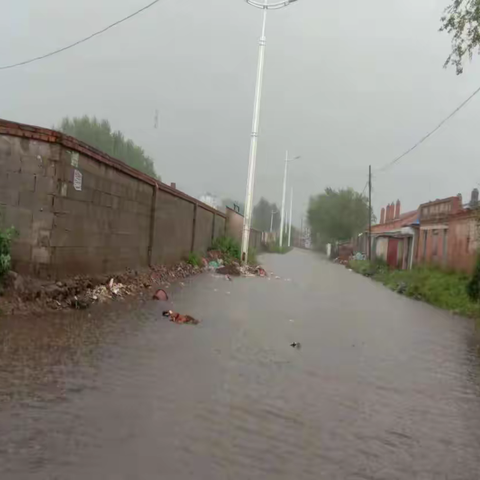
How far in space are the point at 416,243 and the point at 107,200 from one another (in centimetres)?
2355

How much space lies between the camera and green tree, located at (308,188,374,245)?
7350 centimetres

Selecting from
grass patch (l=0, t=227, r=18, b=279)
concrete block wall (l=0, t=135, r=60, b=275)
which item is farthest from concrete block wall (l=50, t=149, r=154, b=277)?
grass patch (l=0, t=227, r=18, b=279)

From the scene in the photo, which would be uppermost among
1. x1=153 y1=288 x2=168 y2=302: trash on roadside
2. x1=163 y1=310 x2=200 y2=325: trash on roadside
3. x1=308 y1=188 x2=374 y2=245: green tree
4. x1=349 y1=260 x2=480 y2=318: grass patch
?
x1=308 y1=188 x2=374 y2=245: green tree

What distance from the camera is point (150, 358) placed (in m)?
6.03

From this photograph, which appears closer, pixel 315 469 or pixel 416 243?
pixel 315 469

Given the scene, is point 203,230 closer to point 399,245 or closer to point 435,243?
point 435,243

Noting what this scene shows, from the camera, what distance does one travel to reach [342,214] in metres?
75.4

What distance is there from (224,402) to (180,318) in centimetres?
390

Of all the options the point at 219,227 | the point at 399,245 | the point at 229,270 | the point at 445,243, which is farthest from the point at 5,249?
the point at 399,245

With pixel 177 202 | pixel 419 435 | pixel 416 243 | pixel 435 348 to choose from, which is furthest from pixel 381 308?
pixel 416 243

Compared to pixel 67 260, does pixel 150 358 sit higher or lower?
lower

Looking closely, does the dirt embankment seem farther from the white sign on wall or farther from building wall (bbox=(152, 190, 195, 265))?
building wall (bbox=(152, 190, 195, 265))

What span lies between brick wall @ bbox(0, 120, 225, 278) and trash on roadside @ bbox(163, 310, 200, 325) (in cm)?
179

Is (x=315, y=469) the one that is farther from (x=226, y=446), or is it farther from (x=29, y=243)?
(x=29, y=243)
